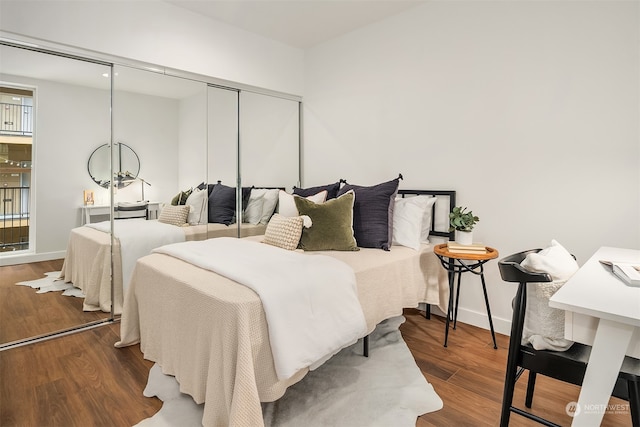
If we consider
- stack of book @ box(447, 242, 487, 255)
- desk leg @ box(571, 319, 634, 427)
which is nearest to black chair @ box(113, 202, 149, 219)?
stack of book @ box(447, 242, 487, 255)

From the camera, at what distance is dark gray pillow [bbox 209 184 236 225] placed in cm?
349

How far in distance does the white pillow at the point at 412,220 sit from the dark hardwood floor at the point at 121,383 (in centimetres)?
72

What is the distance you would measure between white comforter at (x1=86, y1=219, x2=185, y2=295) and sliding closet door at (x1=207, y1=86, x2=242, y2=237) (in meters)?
0.53

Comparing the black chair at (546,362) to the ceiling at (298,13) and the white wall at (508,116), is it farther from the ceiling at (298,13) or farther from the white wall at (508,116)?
the ceiling at (298,13)

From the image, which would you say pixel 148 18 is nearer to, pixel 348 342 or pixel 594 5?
pixel 348 342

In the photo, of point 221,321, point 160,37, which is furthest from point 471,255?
point 160,37

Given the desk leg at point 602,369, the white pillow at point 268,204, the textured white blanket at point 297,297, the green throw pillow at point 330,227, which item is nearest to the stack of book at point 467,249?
the green throw pillow at point 330,227

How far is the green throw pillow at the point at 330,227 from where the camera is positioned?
2.64m

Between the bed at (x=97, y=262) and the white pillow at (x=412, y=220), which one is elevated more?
the white pillow at (x=412, y=220)

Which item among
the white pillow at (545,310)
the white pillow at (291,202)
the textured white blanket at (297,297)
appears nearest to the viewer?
the white pillow at (545,310)

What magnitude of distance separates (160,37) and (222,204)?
1533 millimetres

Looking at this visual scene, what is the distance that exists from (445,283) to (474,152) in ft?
3.46

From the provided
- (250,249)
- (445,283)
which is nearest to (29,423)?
(250,249)

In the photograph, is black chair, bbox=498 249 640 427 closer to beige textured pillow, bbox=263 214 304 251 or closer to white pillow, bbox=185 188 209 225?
beige textured pillow, bbox=263 214 304 251
